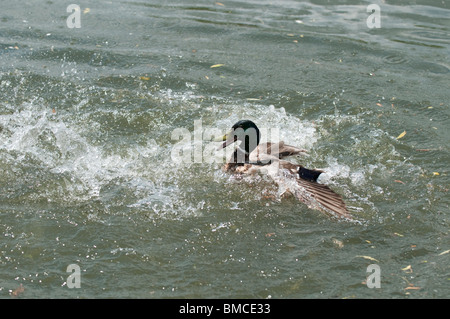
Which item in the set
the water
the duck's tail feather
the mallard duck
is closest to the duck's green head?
the mallard duck

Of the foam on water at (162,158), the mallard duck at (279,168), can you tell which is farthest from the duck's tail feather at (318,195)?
the foam on water at (162,158)

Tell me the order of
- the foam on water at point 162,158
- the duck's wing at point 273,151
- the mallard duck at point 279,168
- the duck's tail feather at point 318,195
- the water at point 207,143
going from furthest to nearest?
the duck's wing at point 273,151
the foam on water at point 162,158
the mallard duck at point 279,168
the duck's tail feather at point 318,195
the water at point 207,143

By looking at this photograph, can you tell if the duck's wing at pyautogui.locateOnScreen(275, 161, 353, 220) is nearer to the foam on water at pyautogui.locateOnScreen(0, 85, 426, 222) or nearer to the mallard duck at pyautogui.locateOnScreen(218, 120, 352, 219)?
the mallard duck at pyautogui.locateOnScreen(218, 120, 352, 219)

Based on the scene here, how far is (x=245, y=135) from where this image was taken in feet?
18.8

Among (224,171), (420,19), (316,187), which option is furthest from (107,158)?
(420,19)

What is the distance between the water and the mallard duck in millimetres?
130

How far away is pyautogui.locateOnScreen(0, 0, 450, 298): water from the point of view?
416cm

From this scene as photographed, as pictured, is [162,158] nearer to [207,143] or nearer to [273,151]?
[207,143]

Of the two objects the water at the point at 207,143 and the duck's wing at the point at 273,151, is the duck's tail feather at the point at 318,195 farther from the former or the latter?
the duck's wing at the point at 273,151

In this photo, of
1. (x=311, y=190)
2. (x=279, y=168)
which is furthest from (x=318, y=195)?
(x=279, y=168)

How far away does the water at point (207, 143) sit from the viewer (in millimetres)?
4160

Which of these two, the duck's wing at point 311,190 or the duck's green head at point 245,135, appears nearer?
the duck's wing at point 311,190

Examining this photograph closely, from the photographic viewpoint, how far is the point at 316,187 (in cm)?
506
